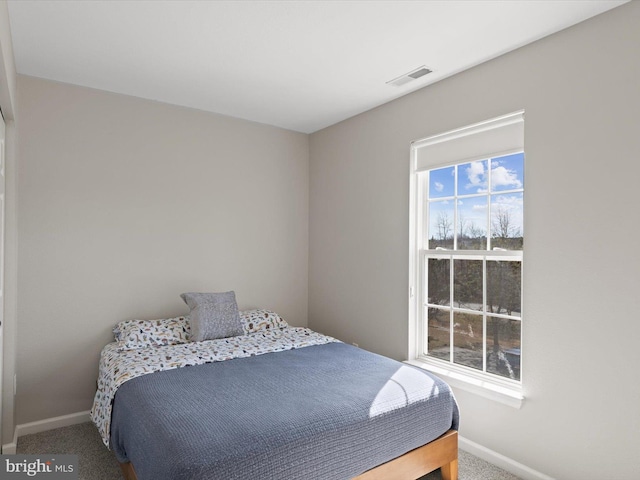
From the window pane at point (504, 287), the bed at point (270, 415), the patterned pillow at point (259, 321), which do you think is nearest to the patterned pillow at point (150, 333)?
the bed at point (270, 415)

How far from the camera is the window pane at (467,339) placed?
288cm

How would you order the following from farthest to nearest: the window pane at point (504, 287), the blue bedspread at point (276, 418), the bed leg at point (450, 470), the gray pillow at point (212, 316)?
the gray pillow at point (212, 316)
the window pane at point (504, 287)
the bed leg at point (450, 470)
the blue bedspread at point (276, 418)

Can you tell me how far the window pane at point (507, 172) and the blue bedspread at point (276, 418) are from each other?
1330mm

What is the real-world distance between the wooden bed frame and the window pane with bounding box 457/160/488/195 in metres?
1.58

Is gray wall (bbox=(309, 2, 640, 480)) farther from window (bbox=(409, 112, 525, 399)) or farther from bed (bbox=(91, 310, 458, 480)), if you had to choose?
bed (bbox=(91, 310, 458, 480))

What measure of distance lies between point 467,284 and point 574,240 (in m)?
0.82

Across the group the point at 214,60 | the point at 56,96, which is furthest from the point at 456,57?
the point at 56,96

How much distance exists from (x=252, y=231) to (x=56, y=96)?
190 centimetres

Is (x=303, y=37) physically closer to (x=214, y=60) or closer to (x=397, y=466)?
(x=214, y=60)

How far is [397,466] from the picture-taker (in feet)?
6.90

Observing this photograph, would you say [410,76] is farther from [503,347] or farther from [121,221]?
[121,221]

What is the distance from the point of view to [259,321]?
145 inches

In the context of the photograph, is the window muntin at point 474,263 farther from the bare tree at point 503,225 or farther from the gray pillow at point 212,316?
the gray pillow at point 212,316

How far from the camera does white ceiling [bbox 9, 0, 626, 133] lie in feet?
7.02
